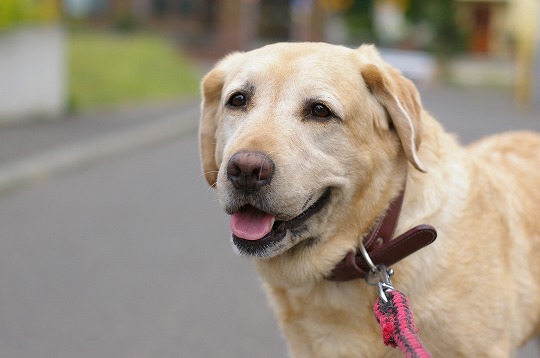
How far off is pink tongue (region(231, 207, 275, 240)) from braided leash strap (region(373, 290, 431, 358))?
52cm

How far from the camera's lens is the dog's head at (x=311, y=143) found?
3256 mm

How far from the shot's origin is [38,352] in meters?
5.32

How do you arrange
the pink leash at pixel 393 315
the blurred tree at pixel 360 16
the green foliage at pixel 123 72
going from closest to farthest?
the pink leash at pixel 393 315, the green foliage at pixel 123 72, the blurred tree at pixel 360 16

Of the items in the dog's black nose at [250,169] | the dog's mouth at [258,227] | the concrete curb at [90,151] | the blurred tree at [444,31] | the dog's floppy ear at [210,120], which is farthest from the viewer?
the blurred tree at [444,31]

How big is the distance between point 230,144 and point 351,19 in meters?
46.5

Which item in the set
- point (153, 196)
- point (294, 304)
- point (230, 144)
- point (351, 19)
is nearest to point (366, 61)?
point (230, 144)

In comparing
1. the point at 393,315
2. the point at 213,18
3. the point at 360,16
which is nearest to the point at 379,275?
the point at 393,315

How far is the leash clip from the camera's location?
335 centimetres

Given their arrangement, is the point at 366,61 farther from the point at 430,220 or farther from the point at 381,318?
the point at 381,318

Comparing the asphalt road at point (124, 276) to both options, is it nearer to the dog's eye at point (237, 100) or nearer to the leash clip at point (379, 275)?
the leash clip at point (379, 275)

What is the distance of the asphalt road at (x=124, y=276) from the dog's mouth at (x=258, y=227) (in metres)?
2.16

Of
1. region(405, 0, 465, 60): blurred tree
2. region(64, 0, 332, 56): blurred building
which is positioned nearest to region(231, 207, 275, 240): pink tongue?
region(405, 0, 465, 60): blurred tree

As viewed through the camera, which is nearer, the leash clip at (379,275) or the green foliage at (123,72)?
the leash clip at (379,275)

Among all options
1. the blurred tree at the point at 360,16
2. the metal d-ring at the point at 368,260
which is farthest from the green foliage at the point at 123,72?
the blurred tree at the point at 360,16
